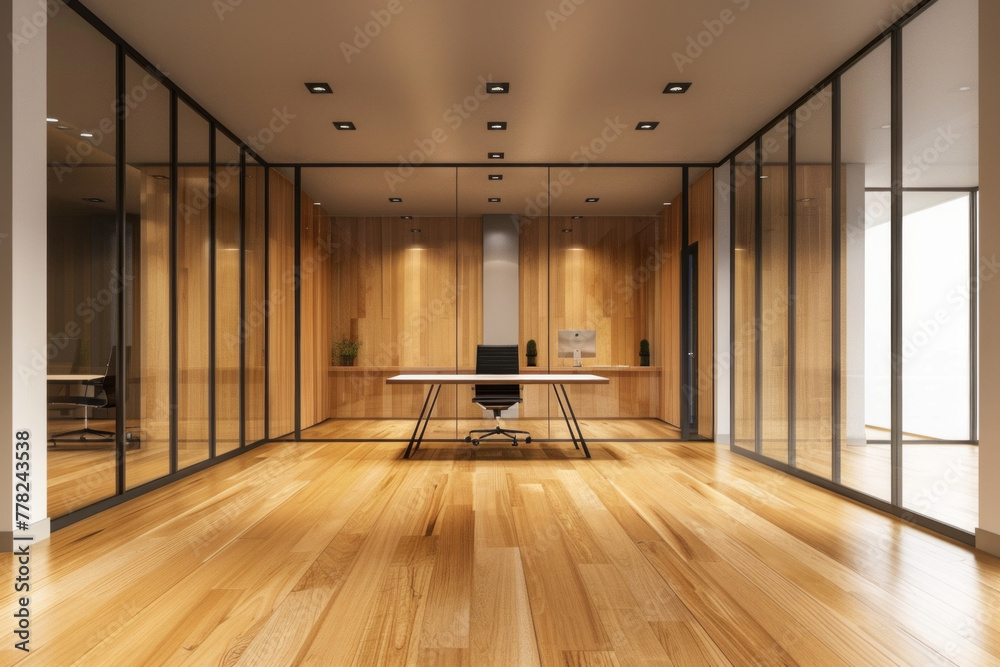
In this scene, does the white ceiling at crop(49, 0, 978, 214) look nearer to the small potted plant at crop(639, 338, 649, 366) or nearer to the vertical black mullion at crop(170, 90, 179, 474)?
the vertical black mullion at crop(170, 90, 179, 474)

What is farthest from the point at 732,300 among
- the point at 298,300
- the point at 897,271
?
the point at 298,300

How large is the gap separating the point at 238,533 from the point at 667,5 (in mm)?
3602

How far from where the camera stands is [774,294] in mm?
5512

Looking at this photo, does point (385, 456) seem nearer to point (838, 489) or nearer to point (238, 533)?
point (238, 533)

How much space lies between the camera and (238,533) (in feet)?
11.0

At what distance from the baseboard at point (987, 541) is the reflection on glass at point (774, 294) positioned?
2141 millimetres

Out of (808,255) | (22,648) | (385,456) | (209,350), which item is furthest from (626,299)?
(22,648)

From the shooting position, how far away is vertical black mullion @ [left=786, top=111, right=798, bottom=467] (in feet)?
16.8

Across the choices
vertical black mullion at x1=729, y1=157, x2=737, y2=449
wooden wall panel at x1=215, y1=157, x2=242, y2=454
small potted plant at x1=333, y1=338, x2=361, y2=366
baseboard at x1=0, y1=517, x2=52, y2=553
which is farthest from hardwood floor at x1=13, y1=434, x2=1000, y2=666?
small potted plant at x1=333, y1=338, x2=361, y2=366

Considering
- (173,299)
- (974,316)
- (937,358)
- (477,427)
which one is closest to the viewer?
(974,316)

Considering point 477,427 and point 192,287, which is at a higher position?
point 192,287

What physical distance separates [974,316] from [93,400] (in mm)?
4497

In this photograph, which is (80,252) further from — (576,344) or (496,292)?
(576,344)

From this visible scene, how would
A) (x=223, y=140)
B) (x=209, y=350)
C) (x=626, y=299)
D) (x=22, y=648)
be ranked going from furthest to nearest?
(x=626, y=299), (x=223, y=140), (x=209, y=350), (x=22, y=648)
